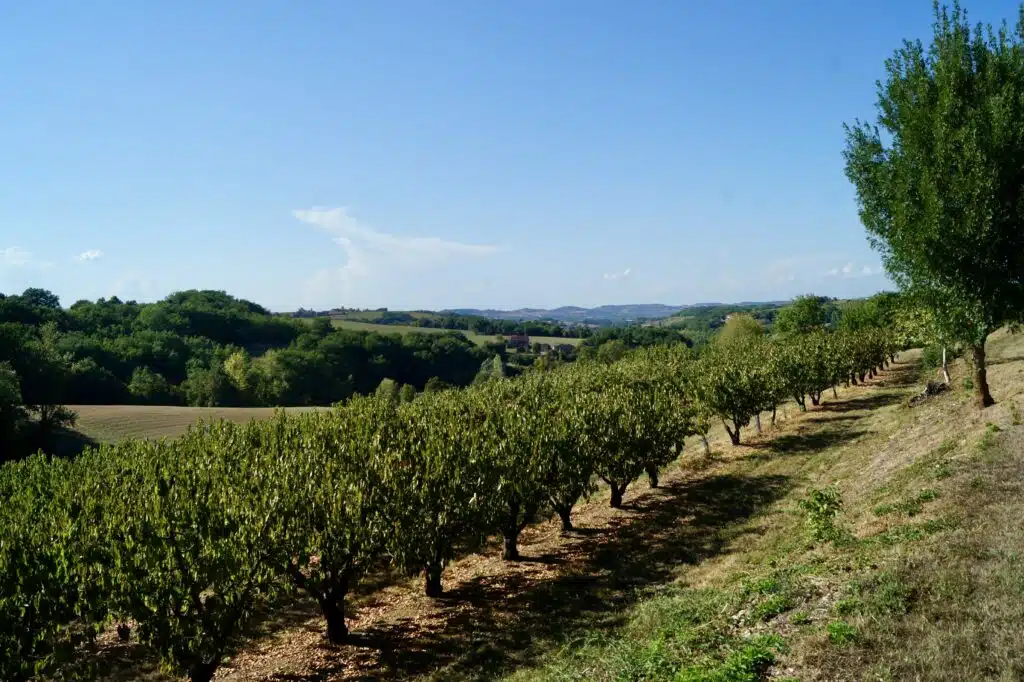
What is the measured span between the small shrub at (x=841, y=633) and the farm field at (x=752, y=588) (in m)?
0.04

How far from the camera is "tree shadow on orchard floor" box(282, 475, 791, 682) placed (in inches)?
690

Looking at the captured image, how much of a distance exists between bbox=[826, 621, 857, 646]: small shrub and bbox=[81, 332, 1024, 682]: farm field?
1.5 inches

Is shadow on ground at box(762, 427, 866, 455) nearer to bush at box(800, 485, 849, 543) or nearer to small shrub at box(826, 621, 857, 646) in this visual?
bush at box(800, 485, 849, 543)

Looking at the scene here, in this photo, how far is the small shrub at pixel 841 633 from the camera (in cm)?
1005

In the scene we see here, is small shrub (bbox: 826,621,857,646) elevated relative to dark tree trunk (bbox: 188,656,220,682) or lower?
elevated

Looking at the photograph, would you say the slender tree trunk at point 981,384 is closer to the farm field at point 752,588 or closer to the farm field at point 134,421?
the farm field at point 752,588

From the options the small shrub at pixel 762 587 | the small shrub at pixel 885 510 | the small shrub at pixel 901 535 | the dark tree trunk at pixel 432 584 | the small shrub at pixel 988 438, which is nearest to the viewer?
the small shrub at pixel 762 587

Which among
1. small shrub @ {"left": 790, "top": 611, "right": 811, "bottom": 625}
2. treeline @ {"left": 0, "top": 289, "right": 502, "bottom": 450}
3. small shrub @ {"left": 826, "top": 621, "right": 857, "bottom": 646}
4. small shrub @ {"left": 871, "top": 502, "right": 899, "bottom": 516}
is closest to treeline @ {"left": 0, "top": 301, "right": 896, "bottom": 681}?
small shrub @ {"left": 790, "top": 611, "right": 811, "bottom": 625}

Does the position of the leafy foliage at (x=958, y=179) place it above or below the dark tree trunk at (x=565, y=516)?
above

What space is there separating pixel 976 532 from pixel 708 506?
55.4 ft

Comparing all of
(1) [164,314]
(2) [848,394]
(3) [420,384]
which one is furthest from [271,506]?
(1) [164,314]

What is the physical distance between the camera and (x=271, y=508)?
17000 millimetres

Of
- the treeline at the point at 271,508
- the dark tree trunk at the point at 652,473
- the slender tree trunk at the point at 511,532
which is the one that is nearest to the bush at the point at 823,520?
the treeline at the point at 271,508

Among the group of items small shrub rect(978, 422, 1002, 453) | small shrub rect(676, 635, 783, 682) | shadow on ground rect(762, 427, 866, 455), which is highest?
small shrub rect(978, 422, 1002, 453)
